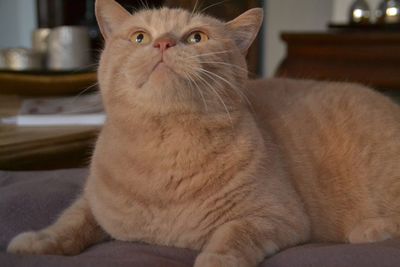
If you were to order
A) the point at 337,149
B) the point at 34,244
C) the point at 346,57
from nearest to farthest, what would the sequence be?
1. the point at 34,244
2. the point at 337,149
3. the point at 346,57

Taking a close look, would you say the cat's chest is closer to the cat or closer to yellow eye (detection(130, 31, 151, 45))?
the cat

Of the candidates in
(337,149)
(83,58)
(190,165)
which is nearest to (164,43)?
(190,165)

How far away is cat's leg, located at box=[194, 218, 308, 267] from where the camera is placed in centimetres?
86

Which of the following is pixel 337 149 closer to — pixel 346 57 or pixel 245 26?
pixel 245 26

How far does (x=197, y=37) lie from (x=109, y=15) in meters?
0.22

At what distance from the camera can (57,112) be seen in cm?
185

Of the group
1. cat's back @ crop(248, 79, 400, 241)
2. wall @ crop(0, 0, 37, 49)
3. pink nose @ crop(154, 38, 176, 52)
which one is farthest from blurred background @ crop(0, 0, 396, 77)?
pink nose @ crop(154, 38, 176, 52)

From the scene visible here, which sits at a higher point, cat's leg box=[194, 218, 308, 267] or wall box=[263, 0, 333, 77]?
cat's leg box=[194, 218, 308, 267]

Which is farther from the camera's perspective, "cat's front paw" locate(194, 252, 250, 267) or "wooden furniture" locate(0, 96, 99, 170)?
"wooden furniture" locate(0, 96, 99, 170)

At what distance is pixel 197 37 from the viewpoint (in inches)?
40.5

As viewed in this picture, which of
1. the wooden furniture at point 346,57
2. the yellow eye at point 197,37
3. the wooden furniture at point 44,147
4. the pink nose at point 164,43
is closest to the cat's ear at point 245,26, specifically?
the yellow eye at point 197,37

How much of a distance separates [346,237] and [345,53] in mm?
1041

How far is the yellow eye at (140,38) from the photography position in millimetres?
1034

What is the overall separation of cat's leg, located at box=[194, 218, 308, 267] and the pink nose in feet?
1.03
